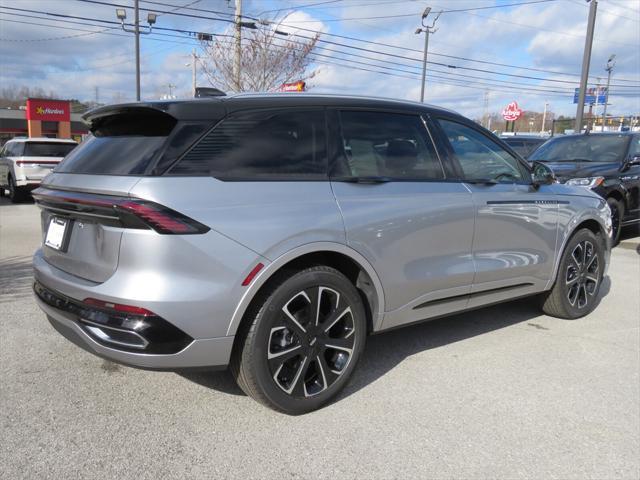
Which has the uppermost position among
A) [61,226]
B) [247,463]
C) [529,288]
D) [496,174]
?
[496,174]

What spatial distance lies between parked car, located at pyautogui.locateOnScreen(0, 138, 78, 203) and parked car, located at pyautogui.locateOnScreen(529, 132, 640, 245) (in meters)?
11.6

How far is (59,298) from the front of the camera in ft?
9.58

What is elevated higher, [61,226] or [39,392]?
[61,226]

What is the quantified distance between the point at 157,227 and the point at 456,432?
6.48ft

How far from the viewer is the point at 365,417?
3.09 metres

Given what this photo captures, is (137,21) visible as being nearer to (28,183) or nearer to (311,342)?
(28,183)

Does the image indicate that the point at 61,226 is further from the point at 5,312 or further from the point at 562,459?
the point at 562,459

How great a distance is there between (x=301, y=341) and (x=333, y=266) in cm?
52

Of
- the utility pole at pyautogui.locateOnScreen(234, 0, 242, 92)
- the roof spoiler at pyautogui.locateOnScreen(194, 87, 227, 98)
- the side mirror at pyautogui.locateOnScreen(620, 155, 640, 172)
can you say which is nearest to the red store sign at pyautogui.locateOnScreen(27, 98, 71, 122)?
the utility pole at pyautogui.locateOnScreen(234, 0, 242, 92)

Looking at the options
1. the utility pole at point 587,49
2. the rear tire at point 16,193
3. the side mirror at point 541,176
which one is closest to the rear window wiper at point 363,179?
the side mirror at point 541,176

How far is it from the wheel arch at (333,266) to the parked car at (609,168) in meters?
5.60

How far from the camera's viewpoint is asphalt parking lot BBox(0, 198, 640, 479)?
2619mm

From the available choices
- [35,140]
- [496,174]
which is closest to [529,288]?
[496,174]

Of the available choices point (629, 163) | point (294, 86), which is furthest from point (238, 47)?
point (629, 163)
